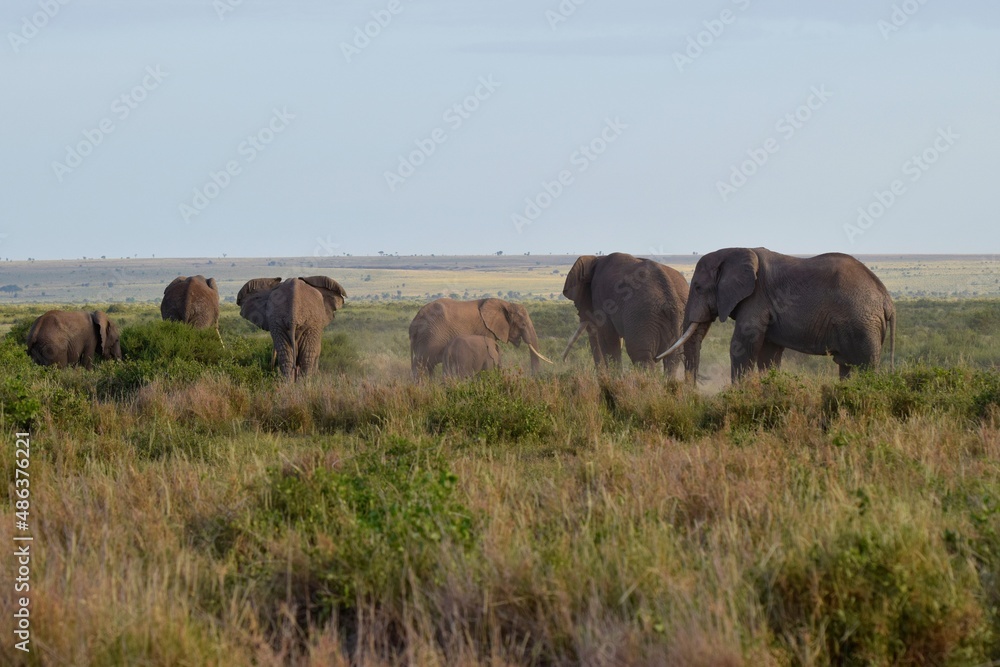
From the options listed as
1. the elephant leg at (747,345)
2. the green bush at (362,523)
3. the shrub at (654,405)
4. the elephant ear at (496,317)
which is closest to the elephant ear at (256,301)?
the elephant ear at (496,317)

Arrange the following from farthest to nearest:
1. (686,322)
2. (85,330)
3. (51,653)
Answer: (85,330)
(686,322)
(51,653)

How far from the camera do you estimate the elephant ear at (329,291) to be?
737 inches

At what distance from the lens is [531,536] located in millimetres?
5332

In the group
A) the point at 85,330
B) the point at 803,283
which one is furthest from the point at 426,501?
the point at 85,330

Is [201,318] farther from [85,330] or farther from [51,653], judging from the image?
[51,653]

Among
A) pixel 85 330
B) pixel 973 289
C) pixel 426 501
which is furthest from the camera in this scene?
pixel 973 289

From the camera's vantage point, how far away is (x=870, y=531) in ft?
15.3

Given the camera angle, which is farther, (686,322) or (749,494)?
(686,322)

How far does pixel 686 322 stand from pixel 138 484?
909 centimetres

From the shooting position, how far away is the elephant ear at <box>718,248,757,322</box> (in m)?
13.2

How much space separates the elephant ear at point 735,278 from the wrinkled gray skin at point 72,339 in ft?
36.6

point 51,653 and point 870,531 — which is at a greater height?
point 870,531

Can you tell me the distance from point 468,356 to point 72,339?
314 inches

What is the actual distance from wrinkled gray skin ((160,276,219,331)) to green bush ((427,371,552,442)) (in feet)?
45.2
